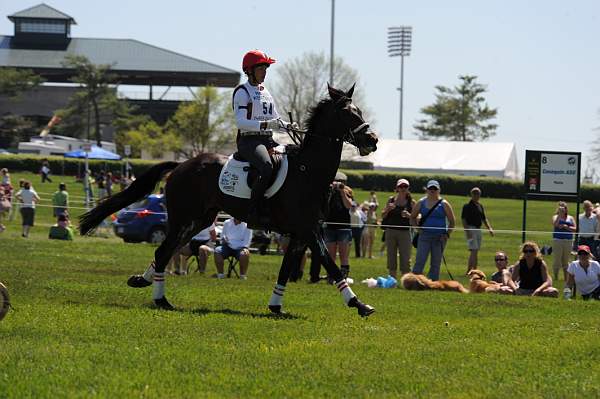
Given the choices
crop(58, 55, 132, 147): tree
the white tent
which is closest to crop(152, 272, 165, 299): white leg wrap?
the white tent

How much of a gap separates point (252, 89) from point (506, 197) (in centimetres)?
6380

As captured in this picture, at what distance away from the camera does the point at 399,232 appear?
834 inches

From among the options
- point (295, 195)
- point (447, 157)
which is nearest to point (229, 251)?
point (295, 195)

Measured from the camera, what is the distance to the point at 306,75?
8869 centimetres

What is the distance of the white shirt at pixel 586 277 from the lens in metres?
18.5

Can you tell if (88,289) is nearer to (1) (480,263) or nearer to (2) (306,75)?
(1) (480,263)

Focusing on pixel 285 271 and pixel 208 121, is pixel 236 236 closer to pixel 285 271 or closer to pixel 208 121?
pixel 285 271

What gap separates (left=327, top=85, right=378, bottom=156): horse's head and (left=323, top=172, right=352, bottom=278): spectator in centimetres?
789

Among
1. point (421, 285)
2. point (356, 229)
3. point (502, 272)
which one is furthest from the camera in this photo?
point (356, 229)

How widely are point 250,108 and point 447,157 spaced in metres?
73.9

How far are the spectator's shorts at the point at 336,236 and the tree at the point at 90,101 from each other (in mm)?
74082

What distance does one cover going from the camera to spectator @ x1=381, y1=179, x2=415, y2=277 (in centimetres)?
2108

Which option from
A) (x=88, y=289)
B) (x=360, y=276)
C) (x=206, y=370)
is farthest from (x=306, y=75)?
(x=206, y=370)

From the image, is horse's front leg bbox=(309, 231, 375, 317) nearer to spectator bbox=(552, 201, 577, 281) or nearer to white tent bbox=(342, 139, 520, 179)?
spectator bbox=(552, 201, 577, 281)
